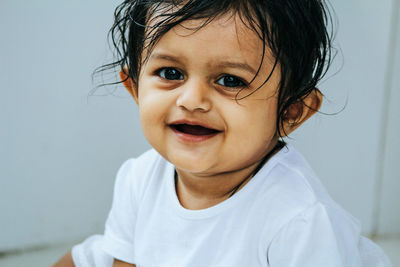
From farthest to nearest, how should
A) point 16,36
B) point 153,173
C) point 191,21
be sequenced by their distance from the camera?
1. point 16,36
2. point 153,173
3. point 191,21

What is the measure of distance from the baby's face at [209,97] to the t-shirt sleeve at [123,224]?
0.22 metres

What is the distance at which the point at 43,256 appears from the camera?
1.15 m

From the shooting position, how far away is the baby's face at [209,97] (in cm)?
58

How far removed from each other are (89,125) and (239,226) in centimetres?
51

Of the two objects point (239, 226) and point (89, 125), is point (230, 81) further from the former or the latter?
point (89, 125)

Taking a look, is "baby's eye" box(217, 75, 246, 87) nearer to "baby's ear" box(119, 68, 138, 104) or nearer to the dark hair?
the dark hair

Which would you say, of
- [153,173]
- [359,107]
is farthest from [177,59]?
[359,107]

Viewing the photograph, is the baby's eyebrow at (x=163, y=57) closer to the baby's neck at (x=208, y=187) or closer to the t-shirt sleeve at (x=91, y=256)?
the baby's neck at (x=208, y=187)

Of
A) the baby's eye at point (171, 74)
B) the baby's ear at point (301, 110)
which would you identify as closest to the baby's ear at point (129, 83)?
the baby's eye at point (171, 74)

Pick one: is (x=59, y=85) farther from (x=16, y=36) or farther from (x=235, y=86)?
(x=235, y=86)

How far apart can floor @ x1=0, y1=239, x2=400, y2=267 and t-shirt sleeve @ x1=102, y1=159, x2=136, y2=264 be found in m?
0.33

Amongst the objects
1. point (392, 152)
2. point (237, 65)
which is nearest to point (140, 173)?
point (237, 65)

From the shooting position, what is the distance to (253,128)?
0.62 metres

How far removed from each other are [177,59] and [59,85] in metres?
0.52
